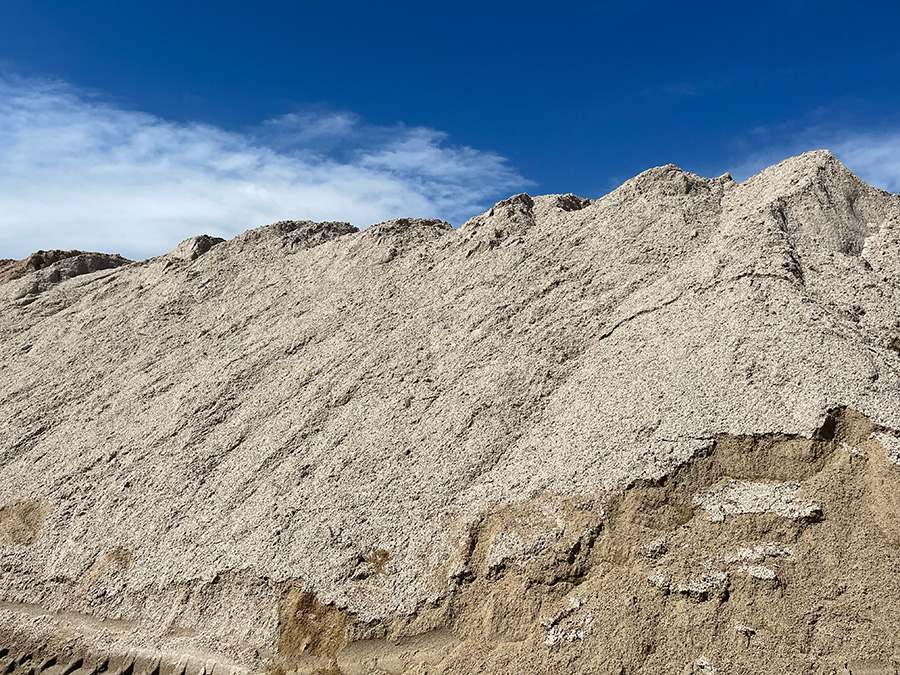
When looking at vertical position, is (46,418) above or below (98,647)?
above

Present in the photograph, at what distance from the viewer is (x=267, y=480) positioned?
757cm

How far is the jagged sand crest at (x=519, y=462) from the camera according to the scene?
5.09 metres

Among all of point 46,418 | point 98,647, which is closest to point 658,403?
point 98,647

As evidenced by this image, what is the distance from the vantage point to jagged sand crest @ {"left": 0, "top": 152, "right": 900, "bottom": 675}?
16.7 ft

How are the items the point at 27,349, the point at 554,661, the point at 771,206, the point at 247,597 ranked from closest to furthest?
the point at 554,661 → the point at 247,597 → the point at 771,206 → the point at 27,349

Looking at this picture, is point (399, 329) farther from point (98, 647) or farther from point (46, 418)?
point (46, 418)

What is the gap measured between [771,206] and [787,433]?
14.2 feet

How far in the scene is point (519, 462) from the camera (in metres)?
6.61

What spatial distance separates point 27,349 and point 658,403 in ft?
42.4

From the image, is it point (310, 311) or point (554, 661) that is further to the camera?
point (310, 311)

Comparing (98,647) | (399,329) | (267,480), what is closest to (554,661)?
(267,480)

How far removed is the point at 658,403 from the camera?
6.39 metres

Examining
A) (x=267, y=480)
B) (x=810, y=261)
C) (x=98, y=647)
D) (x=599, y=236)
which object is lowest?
(x=98, y=647)

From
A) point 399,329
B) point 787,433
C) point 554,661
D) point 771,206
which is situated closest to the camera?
point 554,661
